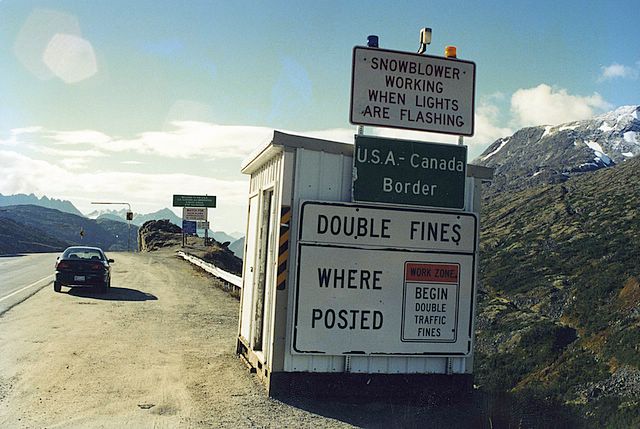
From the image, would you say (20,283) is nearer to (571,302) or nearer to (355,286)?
(355,286)

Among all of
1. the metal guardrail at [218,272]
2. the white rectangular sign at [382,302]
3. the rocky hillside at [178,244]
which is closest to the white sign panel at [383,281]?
the white rectangular sign at [382,302]

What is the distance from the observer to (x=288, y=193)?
22.9ft

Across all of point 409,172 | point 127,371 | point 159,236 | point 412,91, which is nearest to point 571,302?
point 159,236

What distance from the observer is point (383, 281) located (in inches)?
281

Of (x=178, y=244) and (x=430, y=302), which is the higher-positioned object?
(x=430, y=302)

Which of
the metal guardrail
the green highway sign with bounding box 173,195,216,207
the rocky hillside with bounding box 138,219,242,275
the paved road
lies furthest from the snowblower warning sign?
the green highway sign with bounding box 173,195,216,207

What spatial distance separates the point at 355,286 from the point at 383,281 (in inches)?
14.4

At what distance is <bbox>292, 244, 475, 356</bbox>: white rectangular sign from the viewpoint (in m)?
6.92

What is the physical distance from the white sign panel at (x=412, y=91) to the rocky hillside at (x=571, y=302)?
384cm

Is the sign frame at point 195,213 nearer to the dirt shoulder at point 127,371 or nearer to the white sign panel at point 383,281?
the dirt shoulder at point 127,371

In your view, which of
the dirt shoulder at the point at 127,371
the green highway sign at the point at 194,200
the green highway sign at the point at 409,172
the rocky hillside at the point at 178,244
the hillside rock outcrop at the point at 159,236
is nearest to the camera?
the dirt shoulder at the point at 127,371

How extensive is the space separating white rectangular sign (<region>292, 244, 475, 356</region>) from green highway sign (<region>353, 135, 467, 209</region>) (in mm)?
692

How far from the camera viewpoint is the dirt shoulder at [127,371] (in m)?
6.21

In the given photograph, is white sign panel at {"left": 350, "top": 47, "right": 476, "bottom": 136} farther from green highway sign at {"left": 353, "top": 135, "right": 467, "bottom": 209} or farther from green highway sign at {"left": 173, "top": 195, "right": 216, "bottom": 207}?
green highway sign at {"left": 173, "top": 195, "right": 216, "bottom": 207}
